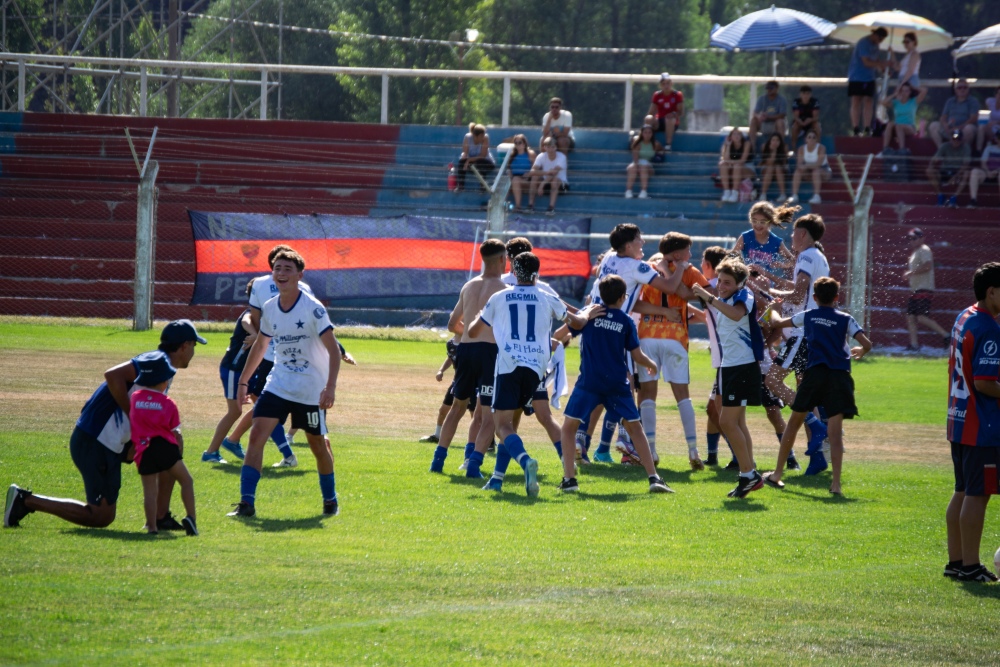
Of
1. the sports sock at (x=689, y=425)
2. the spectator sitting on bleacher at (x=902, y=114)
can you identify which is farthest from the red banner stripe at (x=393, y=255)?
the sports sock at (x=689, y=425)

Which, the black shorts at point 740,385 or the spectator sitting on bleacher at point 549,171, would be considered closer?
the black shorts at point 740,385

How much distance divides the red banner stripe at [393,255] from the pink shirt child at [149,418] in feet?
50.4

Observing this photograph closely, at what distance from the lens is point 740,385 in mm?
9906

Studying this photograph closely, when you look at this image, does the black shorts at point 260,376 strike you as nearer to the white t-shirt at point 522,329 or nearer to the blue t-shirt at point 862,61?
the white t-shirt at point 522,329

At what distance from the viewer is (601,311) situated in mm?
9750

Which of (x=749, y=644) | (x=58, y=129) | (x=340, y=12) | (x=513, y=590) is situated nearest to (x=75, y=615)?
(x=513, y=590)

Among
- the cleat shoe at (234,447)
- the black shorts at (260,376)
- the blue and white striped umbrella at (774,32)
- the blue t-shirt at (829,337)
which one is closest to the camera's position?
the blue t-shirt at (829,337)

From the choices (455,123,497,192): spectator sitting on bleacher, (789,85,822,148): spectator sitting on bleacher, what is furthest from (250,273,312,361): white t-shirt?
(789,85,822,148): spectator sitting on bleacher

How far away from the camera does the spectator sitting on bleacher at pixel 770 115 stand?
25531 mm

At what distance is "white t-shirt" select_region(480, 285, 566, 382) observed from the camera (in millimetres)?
9594

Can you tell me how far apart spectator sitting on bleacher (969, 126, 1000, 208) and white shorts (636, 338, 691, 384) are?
15084 mm

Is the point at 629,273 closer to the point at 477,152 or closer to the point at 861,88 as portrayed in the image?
the point at 477,152

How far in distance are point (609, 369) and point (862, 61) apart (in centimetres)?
1899

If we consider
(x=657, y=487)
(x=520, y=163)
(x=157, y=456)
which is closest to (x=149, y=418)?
(x=157, y=456)
